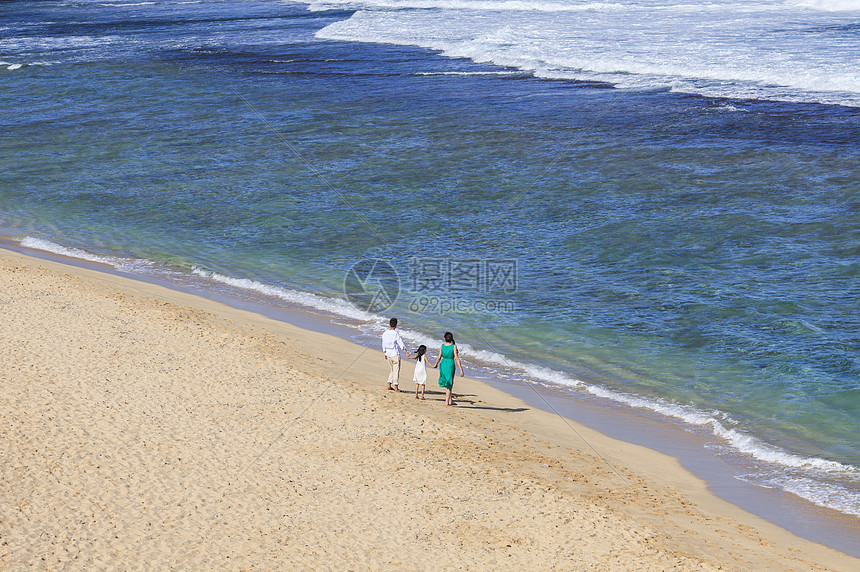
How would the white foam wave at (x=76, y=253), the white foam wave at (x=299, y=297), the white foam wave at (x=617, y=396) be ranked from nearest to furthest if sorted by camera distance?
the white foam wave at (x=617, y=396), the white foam wave at (x=299, y=297), the white foam wave at (x=76, y=253)

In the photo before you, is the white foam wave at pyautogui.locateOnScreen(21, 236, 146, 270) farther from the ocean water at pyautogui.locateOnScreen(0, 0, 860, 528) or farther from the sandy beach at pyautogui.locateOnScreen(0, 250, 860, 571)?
the sandy beach at pyautogui.locateOnScreen(0, 250, 860, 571)

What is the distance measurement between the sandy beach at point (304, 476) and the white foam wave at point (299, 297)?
8.67 feet

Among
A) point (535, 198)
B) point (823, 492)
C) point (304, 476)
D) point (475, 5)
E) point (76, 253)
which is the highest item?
point (475, 5)

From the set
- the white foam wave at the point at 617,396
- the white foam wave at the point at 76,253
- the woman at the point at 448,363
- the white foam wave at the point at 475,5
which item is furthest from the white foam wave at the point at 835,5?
→ the woman at the point at 448,363

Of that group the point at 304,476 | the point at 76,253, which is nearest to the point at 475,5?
the point at 76,253

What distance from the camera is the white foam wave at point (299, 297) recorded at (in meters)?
16.4

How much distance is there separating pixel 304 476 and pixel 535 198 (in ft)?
47.4

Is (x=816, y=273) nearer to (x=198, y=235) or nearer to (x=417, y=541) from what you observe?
(x=417, y=541)

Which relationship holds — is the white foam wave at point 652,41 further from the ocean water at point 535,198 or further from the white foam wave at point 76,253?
the white foam wave at point 76,253

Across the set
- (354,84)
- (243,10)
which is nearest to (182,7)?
(243,10)

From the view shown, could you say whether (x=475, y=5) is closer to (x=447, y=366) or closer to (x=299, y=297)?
(x=299, y=297)

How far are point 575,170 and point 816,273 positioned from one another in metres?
9.03

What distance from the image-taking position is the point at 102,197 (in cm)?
2425

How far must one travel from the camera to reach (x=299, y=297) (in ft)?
56.6
